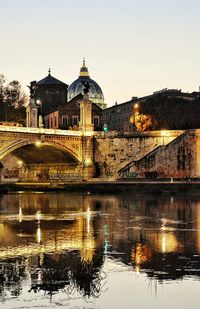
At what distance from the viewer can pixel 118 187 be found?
54.0 meters

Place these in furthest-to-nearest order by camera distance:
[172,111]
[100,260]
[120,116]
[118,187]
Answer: [120,116] < [172,111] < [118,187] < [100,260]

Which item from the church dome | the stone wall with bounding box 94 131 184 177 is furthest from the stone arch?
the church dome

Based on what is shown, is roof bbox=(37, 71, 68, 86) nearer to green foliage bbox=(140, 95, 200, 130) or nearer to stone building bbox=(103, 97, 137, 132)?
green foliage bbox=(140, 95, 200, 130)

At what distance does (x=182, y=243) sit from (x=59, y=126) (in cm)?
6528

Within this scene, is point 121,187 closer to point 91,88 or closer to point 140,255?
point 140,255

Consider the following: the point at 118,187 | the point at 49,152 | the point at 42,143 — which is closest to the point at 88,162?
the point at 49,152

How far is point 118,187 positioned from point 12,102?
2990 cm

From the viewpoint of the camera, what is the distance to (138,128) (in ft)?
298

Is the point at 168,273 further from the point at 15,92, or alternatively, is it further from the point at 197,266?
the point at 15,92

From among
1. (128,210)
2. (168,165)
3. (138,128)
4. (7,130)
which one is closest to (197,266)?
(128,210)

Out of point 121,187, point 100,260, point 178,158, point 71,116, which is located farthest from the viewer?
point 71,116

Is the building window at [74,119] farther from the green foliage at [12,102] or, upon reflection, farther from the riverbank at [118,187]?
the riverbank at [118,187]

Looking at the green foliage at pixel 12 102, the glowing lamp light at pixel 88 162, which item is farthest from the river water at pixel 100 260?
the green foliage at pixel 12 102

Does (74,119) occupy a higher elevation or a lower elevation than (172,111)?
lower
